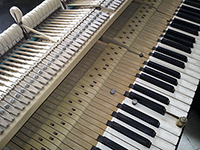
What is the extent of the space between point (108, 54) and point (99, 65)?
1.09 feet

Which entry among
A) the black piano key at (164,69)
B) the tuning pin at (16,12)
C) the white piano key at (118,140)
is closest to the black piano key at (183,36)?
the black piano key at (164,69)

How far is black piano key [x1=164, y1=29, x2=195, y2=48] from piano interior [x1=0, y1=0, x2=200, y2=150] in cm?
2

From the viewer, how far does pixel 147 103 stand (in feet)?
10.1

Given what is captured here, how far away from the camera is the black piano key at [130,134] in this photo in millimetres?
2725

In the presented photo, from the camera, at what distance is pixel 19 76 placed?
2.60m

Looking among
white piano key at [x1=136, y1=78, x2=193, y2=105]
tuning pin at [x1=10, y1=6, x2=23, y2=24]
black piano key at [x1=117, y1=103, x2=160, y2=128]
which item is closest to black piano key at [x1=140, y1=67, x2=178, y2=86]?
white piano key at [x1=136, y1=78, x2=193, y2=105]

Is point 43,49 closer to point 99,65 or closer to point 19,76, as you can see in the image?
point 19,76

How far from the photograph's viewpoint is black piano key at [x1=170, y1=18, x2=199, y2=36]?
4113mm

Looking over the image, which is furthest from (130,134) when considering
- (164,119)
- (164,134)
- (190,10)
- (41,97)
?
(190,10)

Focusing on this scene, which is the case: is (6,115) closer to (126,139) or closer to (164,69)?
(126,139)

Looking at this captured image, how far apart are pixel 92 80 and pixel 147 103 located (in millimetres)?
1034

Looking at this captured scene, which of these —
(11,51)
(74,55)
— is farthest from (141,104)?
(11,51)

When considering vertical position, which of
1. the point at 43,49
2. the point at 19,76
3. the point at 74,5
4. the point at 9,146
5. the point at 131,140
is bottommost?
the point at 9,146

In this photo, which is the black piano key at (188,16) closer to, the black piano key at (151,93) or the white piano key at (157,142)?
the black piano key at (151,93)
